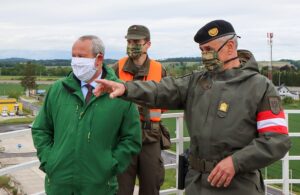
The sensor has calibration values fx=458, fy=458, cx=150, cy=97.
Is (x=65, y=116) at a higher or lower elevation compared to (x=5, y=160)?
higher

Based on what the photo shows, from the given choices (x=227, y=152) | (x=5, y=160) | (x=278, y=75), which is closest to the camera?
(x=227, y=152)

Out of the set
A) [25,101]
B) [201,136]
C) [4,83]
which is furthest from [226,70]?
[4,83]

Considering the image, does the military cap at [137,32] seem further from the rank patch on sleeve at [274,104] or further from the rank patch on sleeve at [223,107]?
the rank patch on sleeve at [274,104]

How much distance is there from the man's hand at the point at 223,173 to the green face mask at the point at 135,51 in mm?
1675

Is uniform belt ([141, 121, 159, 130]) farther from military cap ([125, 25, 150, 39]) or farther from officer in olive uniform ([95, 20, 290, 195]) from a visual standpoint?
officer in olive uniform ([95, 20, 290, 195])

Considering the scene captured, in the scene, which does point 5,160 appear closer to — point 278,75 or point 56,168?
point 56,168

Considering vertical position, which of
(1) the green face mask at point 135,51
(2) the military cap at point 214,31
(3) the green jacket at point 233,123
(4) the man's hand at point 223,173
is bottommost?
(4) the man's hand at point 223,173

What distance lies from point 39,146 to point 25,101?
89076mm

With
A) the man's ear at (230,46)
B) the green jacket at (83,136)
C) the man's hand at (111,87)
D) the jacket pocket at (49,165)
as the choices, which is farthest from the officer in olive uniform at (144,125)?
the man's ear at (230,46)

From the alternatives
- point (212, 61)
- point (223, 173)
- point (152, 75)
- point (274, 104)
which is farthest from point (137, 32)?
point (223, 173)

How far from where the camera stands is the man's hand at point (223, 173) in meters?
2.53

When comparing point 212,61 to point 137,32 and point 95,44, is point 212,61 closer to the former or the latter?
point 95,44

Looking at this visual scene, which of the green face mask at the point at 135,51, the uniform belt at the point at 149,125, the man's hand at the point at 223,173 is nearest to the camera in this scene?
the man's hand at the point at 223,173

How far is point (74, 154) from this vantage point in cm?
302
